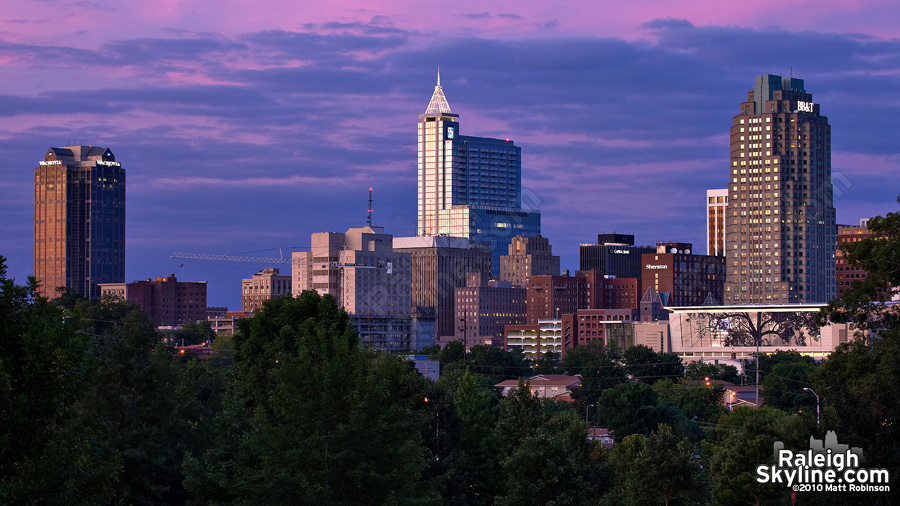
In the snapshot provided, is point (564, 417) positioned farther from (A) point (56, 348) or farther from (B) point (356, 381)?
(A) point (56, 348)

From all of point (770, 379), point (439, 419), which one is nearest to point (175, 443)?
point (439, 419)

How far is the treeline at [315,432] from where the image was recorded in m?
29.8

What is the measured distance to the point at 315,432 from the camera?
46.2 meters

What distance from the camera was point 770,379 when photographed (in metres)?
180

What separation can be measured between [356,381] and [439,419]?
25.9 m

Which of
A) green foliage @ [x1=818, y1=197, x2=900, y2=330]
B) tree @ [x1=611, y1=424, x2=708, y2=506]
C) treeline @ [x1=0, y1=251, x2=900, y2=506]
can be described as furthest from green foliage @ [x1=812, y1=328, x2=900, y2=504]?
tree @ [x1=611, y1=424, x2=708, y2=506]

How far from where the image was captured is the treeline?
29828mm

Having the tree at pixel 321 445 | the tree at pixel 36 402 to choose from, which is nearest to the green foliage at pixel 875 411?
the tree at pixel 321 445

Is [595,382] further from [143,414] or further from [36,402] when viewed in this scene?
[36,402]

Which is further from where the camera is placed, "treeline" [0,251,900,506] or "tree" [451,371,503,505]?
"tree" [451,371,503,505]

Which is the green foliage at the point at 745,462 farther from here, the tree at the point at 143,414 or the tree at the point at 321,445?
the tree at the point at 143,414

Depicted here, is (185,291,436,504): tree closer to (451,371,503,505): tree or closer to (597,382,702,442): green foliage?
(451,371,503,505): tree

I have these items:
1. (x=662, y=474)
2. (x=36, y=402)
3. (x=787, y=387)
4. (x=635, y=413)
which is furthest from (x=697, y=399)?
(x=36, y=402)

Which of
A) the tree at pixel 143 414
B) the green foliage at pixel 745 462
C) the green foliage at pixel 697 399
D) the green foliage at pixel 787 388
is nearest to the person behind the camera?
the green foliage at pixel 745 462
